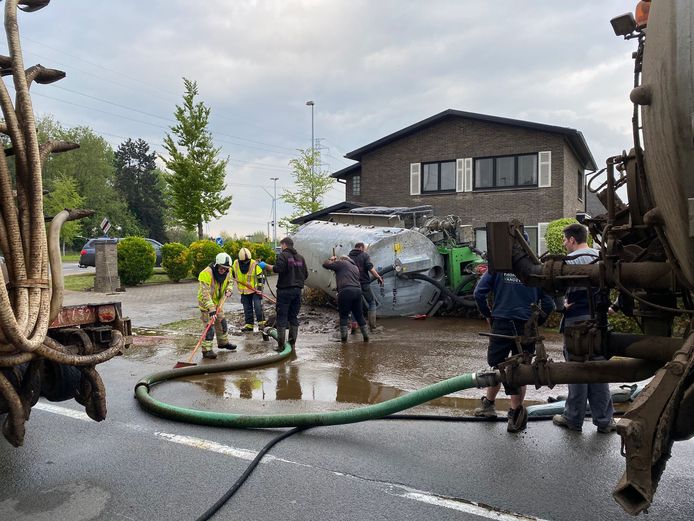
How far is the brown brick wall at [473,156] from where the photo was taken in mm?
21078

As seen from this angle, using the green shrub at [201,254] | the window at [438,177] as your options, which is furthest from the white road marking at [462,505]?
the window at [438,177]

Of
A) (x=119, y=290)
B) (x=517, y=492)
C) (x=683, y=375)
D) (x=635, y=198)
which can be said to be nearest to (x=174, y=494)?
(x=517, y=492)

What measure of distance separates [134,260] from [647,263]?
17289mm

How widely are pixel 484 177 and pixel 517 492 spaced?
19757mm

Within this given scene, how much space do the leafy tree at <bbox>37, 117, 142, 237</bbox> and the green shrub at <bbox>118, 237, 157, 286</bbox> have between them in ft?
134

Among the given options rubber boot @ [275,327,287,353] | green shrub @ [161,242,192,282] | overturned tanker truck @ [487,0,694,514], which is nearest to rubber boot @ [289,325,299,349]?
rubber boot @ [275,327,287,353]

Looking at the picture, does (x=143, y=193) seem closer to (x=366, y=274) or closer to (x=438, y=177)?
(x=438, y=177)

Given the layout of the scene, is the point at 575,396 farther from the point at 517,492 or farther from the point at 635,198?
the point at 635,198

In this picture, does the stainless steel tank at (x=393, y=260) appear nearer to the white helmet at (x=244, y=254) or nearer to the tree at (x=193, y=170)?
the white helmet at (x=244, y=254)

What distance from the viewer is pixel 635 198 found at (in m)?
3.41

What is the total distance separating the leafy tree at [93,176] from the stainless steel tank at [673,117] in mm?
58646

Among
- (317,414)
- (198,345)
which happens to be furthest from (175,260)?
(317,414)

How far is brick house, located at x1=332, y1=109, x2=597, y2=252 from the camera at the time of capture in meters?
21.1

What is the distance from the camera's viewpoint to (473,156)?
2239 cm
